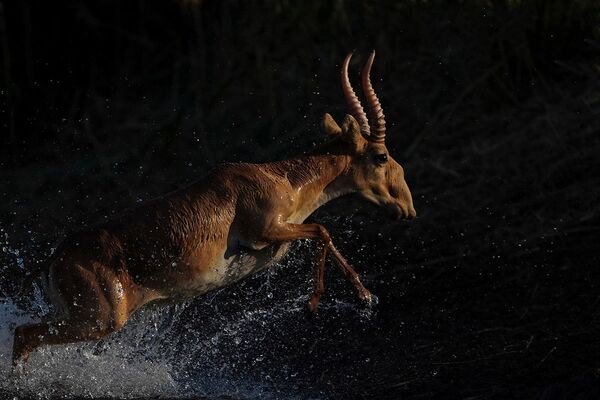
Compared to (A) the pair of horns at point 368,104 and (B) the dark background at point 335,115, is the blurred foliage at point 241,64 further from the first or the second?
(A) the pair of horns at point 368,104

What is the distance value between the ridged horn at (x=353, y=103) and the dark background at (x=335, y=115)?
81.1 inches

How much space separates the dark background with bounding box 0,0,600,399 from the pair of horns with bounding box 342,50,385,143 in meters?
2.05

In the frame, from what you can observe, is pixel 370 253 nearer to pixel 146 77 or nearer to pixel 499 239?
pixel 499 239

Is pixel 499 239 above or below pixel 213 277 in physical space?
below

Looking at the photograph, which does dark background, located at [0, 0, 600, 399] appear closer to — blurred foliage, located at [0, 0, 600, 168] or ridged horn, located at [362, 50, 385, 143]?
blurred foliage, located at [0, 0, 600, 168]

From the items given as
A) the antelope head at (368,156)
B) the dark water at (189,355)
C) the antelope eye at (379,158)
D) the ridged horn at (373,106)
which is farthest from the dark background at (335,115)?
the ridged horn at (373,106)

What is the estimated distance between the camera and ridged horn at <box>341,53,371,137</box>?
24.1ft

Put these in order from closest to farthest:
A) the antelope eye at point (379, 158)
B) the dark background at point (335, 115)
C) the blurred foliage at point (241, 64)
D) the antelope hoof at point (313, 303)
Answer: the antelope hoof at point (313, 303) < the antelope eye at point (379, 158) < the dark background at point (335, 115) < the blurred foliage at point (241, 64)

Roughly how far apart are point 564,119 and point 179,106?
4.30 meters

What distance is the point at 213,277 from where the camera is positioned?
709 cm

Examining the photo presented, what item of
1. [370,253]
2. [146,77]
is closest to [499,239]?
[370,253]

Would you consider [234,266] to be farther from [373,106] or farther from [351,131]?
[373,106]

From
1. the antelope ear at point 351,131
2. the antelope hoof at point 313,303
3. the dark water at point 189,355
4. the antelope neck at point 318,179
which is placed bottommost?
the dark water at point 189,355

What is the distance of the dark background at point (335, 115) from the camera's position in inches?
413
